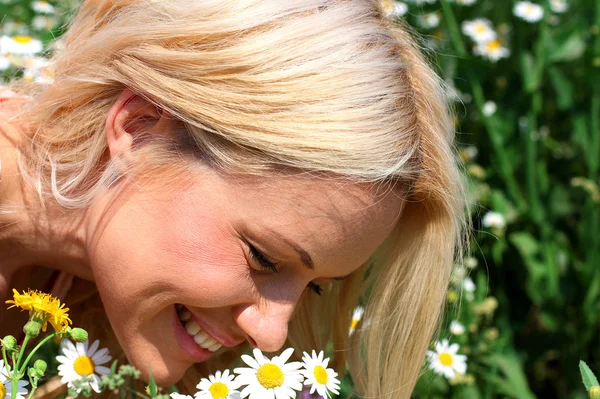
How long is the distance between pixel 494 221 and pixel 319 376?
109 cm

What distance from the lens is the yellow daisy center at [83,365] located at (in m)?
1.12

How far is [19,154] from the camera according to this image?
4.23 feet

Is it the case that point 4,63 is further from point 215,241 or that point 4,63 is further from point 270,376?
point 270,376

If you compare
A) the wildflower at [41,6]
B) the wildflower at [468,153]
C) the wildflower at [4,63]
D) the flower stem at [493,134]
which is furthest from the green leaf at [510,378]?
the wildflower at [41,6]

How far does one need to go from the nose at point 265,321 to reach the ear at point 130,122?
274mm

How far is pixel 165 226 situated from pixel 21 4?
5.21ft

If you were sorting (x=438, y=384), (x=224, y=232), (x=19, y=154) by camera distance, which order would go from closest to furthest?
(x=224, y=232) → (x=19, y=154) → (x=438, y=384)

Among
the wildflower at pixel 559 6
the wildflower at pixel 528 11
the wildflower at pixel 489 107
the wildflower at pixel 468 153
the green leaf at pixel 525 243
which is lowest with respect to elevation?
the green leaf at pixel 525 243

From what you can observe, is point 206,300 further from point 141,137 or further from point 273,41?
point 273,41

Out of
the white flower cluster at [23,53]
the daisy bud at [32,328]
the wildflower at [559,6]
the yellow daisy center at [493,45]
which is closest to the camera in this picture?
the daisy bud at [32,328]

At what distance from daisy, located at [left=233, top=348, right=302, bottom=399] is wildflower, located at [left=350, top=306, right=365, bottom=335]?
47 centimetres

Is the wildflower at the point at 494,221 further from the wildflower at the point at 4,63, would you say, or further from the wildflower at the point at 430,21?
the wildflower at the point at 4,63

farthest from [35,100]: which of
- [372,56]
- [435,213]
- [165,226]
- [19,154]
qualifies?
[435,213]

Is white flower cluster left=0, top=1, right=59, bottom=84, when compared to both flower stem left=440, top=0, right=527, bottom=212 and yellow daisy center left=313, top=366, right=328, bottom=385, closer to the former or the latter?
yellow daisy center left=313, top=366, right=328, bottom=385
